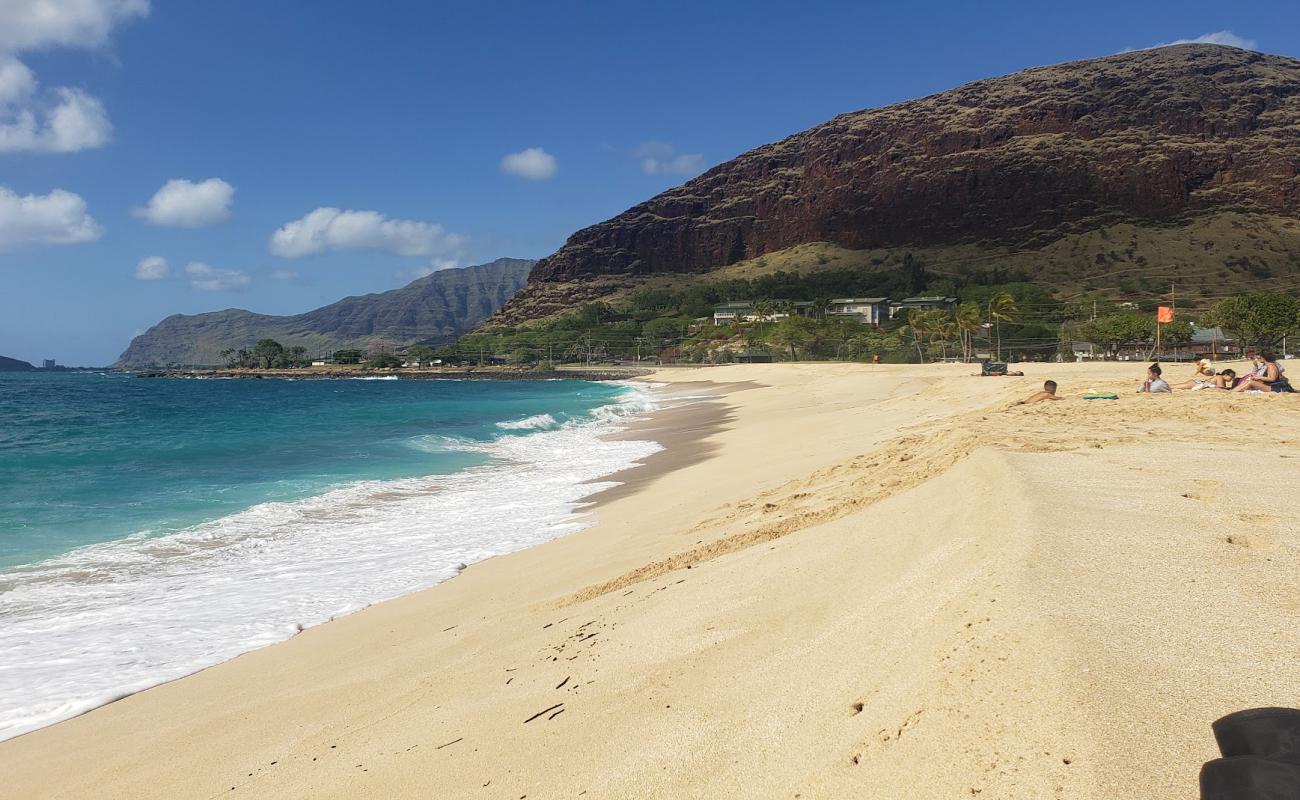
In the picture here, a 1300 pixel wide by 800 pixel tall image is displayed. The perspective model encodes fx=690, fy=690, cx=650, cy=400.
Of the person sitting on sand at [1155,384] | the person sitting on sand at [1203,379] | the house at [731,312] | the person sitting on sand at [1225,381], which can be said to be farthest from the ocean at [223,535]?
the house at [731,312]

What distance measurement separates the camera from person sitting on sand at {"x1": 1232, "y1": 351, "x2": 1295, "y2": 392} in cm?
1316

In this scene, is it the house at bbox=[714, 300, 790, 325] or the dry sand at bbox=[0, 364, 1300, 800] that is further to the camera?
the house at bbox=[714, 300, 790, 325]

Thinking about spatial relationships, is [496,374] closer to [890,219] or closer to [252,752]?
[890,219]

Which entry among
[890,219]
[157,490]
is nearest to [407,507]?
[157,490]

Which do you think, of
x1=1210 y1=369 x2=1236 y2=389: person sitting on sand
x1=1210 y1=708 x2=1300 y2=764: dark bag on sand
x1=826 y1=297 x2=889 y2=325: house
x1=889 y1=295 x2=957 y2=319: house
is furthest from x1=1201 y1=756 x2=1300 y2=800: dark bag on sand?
x1=826 y1=297 x2=889 y2=325: house

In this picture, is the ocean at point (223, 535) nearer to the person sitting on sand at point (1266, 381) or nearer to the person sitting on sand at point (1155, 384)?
the person sitting on sand at point (1155, 384)

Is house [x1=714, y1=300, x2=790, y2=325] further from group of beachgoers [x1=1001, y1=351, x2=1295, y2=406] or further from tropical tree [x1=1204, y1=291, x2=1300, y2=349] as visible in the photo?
group of beachgoers [x1=1001, y1=351, x2=1295, y2=406]

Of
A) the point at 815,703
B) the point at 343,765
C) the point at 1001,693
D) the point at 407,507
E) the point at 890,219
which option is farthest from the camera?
the point at 890,219

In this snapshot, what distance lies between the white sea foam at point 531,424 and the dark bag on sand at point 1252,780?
2649 cm

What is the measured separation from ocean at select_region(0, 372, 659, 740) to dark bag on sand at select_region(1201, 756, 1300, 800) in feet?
21.8

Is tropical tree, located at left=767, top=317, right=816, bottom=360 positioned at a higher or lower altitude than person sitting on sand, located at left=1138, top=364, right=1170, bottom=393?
higher

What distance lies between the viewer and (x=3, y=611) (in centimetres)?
734

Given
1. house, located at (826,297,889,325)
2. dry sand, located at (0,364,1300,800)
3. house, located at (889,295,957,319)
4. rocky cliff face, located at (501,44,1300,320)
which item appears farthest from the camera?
rocky cliff face, located at (501,44,1300,320)

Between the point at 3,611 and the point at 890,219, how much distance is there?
198854 millimetres
